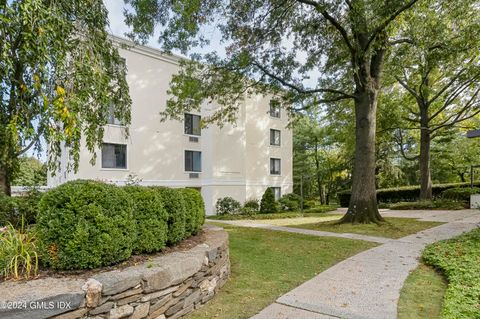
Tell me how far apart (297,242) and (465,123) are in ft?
63.0

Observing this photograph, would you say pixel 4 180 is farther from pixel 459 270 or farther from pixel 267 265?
pixel 459 270

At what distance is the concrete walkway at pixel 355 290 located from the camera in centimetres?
366

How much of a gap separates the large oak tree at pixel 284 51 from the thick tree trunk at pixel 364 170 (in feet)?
0.09

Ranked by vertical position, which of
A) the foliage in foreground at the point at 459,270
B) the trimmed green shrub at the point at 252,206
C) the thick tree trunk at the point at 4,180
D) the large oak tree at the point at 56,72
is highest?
the large oak tree at the point at 56,72

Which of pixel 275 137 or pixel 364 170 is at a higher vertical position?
pixel 275 137

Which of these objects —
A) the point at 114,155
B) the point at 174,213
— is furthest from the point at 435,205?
the point at 114,155

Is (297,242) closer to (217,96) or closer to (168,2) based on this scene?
(217,96)

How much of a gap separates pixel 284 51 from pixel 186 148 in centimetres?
1020

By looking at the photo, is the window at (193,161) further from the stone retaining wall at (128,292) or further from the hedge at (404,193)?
the stone retaining wall at (128,292)

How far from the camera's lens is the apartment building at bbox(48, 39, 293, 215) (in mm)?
16625

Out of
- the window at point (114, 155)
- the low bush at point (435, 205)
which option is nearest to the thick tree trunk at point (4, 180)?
the window at point (114, 155)

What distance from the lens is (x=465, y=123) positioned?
67.4ft

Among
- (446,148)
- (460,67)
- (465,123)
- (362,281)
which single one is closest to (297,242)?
(362,281)

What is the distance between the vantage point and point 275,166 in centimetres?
2436
